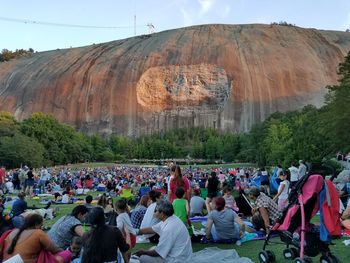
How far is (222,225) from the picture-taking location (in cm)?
931

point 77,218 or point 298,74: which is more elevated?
point 298,74

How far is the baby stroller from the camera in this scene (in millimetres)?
6504

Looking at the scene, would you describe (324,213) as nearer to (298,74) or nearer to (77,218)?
(77,218)

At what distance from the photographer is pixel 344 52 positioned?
90.2 metres

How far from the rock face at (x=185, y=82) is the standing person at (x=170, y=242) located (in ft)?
250

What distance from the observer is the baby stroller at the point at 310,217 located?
6.50m

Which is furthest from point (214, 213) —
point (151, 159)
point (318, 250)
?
point (151, 159)

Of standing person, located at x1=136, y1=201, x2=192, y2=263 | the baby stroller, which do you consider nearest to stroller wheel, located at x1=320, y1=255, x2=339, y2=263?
the baby stroller

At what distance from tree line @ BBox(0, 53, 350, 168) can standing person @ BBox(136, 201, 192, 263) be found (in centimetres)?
1710

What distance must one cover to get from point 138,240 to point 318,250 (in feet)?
13.6

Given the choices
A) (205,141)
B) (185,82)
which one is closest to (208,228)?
(205,141)

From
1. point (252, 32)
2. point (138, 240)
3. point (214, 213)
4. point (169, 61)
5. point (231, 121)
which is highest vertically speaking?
point (252, 32)

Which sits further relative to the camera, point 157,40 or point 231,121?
point 157,40

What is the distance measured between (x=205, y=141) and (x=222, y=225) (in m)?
71.4
